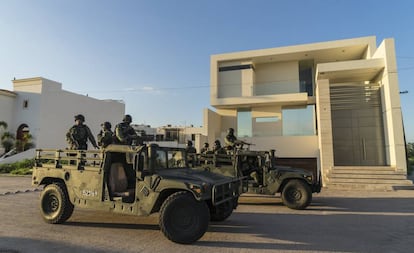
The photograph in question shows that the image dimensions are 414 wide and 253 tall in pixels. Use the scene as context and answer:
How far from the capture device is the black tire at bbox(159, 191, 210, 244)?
16.2 ft

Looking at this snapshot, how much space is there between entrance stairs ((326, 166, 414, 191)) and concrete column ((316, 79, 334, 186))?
669 millimetres

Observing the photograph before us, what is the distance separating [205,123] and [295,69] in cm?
822

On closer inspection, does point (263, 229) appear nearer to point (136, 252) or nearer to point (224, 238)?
point (224, 238)

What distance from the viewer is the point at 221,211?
6426 mm

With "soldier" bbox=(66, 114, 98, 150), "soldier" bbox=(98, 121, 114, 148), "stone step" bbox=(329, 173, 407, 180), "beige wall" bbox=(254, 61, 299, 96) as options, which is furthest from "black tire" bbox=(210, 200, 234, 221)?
"beige wall" bbox=(254, 61, 299, 96)

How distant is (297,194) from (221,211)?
3362 mm

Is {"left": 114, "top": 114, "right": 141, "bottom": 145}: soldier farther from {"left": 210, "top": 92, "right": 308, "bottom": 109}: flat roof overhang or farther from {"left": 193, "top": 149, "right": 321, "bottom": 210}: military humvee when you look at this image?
{"left": 210, "top": 92, "right": 308, "bottom": 109}: flat roof overhang

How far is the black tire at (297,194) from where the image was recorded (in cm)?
861

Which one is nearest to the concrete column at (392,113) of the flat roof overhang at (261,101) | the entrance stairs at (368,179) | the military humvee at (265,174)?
the entrance stairs at (368,179)

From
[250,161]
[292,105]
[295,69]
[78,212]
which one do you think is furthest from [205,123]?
[78,212]

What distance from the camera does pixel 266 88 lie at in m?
21.2

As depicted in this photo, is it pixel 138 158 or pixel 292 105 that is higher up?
pixel 292 105

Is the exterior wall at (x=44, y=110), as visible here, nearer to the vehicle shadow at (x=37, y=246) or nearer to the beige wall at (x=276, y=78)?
the beige wall at (x=276, y=78)

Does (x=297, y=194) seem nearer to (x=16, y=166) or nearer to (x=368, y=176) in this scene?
(x=368, y=176)
